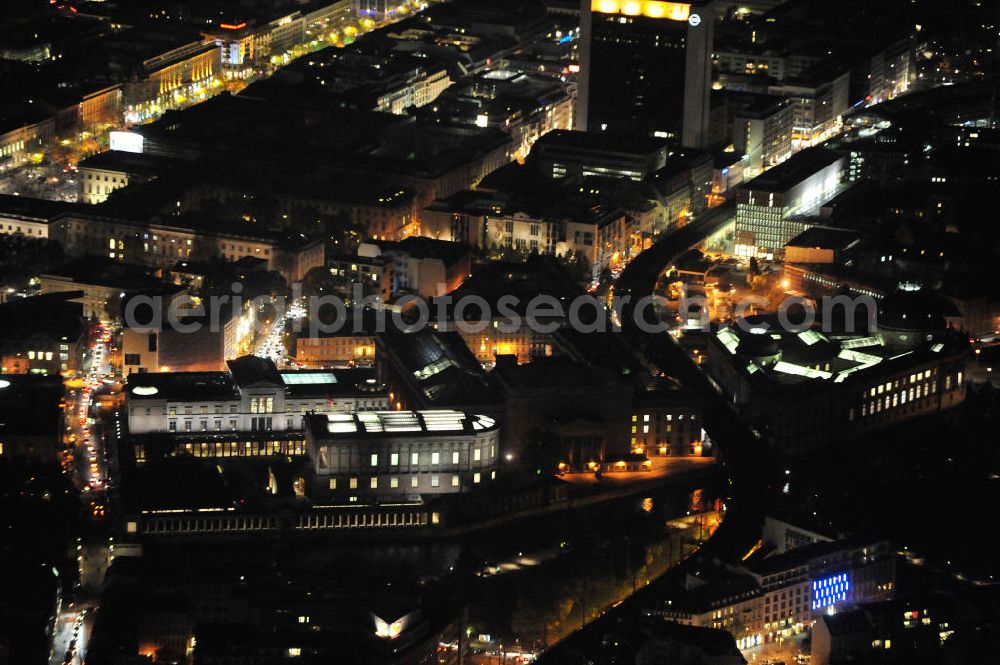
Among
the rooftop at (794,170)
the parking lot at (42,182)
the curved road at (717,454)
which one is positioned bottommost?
the curved road at (717,454)

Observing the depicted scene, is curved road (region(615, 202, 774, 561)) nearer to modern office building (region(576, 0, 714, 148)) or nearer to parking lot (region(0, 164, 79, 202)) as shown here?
modern office building (region(576, 0, 714, 148))

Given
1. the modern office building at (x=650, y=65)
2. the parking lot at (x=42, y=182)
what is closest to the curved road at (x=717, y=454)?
the modern office building at (x=650, y=65)

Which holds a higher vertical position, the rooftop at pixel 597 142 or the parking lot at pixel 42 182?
the rooftop at pixel 597 142

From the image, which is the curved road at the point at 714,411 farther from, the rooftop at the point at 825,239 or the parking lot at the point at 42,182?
the parking lot at the point at 42,182

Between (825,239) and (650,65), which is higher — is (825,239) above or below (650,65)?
below

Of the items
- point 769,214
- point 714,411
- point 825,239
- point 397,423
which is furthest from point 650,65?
point 397,423

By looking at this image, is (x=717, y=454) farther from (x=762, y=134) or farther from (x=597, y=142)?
(x=762, y=134)

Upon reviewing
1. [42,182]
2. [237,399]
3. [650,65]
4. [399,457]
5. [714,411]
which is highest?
[650,65]
